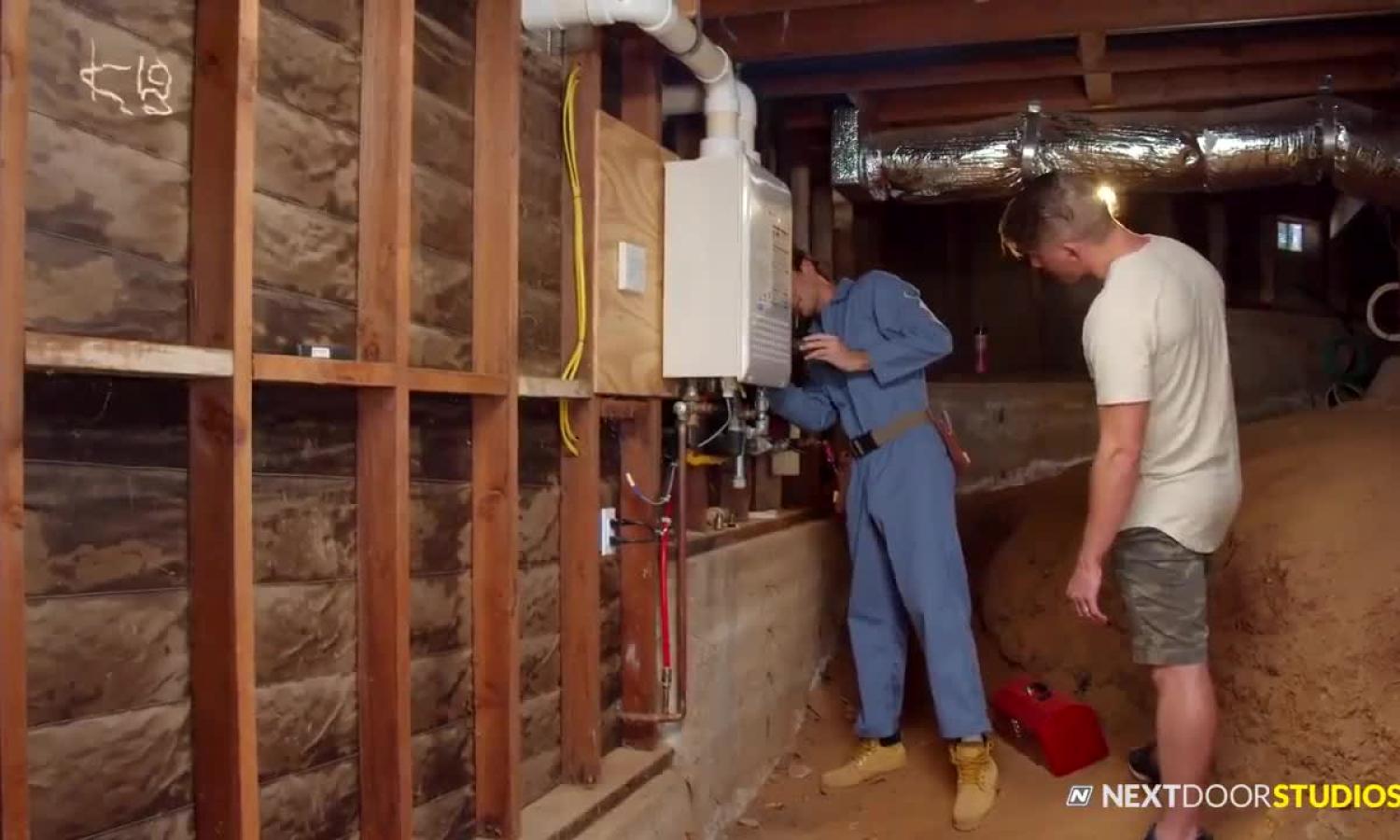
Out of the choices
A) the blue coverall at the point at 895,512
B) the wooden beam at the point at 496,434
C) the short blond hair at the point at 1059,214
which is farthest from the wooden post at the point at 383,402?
the blue coverall at the point at 895,512

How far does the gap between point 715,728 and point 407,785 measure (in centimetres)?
117

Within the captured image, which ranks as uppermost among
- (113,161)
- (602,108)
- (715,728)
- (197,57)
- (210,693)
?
(602,108)

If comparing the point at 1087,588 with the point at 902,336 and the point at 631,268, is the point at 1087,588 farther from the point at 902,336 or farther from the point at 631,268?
the point at 631,268

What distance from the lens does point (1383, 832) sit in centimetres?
223

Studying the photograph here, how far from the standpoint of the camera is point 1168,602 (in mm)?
2135

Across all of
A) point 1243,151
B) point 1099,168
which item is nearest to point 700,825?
point 1099,168

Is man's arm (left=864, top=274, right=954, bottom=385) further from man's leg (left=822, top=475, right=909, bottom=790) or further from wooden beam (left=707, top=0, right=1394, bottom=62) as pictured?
wooden beam (left=707, top=0, right=1394, bottom=62)

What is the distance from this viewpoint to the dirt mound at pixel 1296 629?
238cm

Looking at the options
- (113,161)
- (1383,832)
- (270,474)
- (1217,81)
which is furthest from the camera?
(1217,81)

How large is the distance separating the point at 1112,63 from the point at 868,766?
2157 millimetres

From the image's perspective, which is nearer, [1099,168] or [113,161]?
[113,161]

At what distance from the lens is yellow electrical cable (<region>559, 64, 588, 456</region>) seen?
221 cm

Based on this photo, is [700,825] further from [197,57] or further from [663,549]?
[197,57]

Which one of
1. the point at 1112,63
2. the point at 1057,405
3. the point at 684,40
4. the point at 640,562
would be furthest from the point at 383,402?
the point at 1057,405
